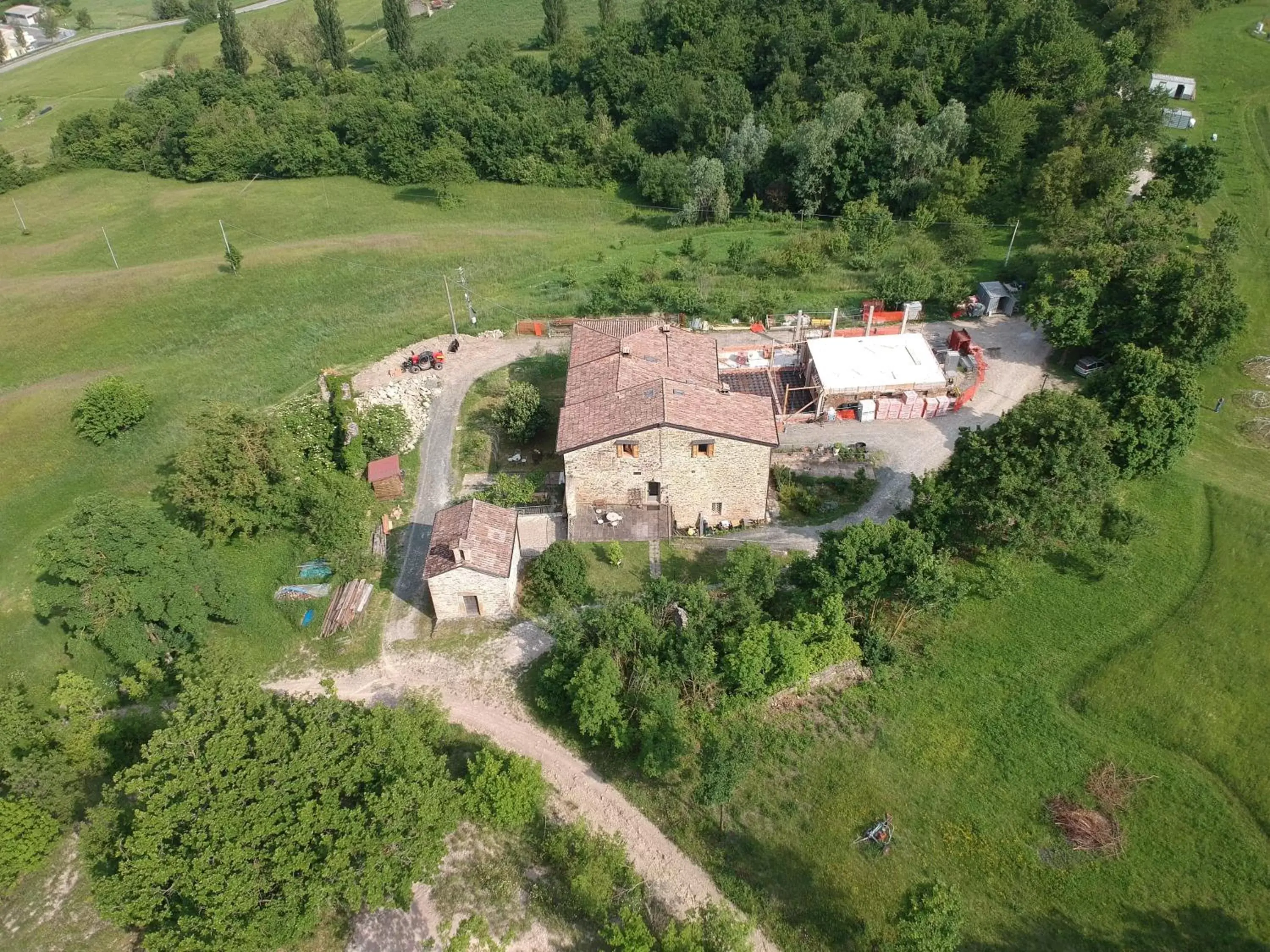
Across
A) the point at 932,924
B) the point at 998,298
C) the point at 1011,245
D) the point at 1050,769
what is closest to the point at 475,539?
the point at 932,924

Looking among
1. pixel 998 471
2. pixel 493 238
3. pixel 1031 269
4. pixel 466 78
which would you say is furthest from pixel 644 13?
pixel 998 471

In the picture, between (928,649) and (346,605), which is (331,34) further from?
(928,649)

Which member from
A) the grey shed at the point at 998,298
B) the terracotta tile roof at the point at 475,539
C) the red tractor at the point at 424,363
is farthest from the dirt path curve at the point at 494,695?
the grey shed at the point at 998,298

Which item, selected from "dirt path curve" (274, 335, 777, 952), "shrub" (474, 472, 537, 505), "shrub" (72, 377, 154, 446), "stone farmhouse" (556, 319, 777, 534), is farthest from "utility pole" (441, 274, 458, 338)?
"shrub" (72, 377, 154, 446)

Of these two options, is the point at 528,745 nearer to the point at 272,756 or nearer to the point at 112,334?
the point at 272,756

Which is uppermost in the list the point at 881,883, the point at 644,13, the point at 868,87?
the point at 644,13

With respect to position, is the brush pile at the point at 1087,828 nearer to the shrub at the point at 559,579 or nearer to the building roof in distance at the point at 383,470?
the shrub at the point at 559,579

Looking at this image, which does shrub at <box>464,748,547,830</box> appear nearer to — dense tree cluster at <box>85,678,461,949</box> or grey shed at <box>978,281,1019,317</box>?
dense tree cluster at <box>85,678,461,949</box>
